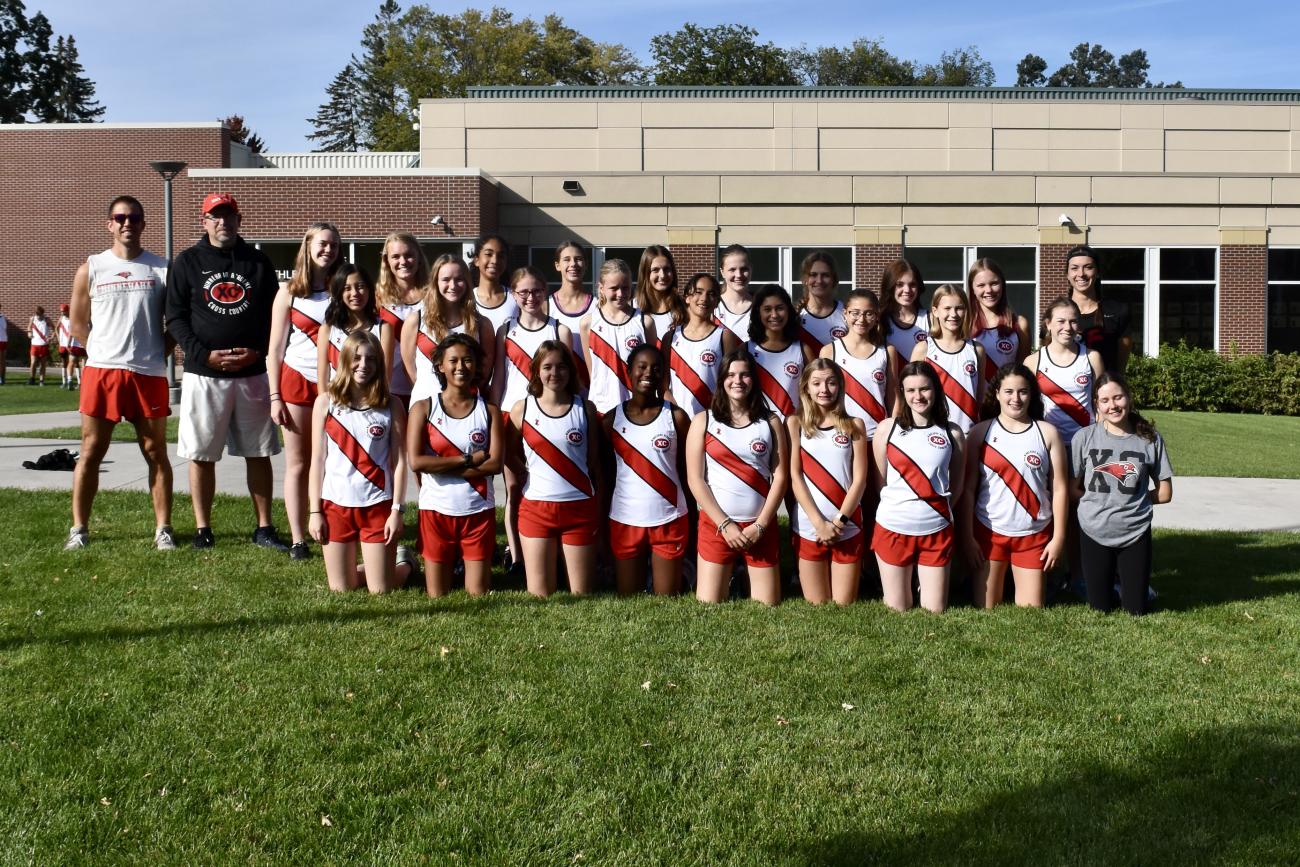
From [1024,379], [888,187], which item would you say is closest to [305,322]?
[1024,379]

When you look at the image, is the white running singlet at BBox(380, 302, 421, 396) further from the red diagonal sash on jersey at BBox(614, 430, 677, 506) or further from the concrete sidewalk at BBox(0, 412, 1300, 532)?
the concrete sidewalk at BBox(0, 412, 1300, 532)

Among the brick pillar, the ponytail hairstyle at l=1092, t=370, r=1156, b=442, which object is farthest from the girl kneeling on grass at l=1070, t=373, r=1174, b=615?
the brick pillar

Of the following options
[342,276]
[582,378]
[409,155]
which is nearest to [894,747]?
[582,378]

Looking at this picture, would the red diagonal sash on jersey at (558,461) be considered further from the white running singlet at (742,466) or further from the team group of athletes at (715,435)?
the white running singlet at (742,466)

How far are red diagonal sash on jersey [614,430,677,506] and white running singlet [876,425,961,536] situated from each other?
3.65 feet

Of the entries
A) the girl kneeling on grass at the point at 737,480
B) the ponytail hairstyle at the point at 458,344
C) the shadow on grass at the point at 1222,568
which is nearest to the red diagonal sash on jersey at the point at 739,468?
the girl kneeling on grass at the point at 737,480

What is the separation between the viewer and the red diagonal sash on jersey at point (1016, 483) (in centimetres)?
588

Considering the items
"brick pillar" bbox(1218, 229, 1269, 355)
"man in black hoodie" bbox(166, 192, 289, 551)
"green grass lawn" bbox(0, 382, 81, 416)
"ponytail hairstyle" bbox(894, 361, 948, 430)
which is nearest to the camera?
"ponytail hairstyle" bbox(894, 361, 948, 430)

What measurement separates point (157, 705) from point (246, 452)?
9.51ft

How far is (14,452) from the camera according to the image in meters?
11.5

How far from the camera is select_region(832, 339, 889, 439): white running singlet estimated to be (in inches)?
239

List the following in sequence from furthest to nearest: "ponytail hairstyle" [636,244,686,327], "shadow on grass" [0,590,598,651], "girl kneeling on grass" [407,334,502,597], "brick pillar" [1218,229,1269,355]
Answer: "brick pillar" [1218,229,1269,355] < "ponytail hairstyle" [636,244,686,327] < "girl kneeling on grass" [407,334,502,597] < "shadow on grass" [0,590,598,651]

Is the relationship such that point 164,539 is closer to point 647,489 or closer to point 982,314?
point 647,489

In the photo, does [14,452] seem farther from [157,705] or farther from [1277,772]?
[1277,772]
